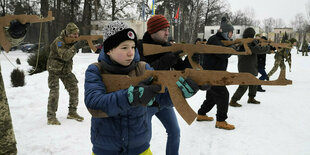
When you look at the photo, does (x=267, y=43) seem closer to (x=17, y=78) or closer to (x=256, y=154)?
(x=256, y=154)

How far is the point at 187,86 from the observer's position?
1.26 metres

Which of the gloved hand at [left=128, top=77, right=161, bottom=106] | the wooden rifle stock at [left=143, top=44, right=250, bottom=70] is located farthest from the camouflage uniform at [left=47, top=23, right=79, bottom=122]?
the gloved hand at [left=128, top=77, right=161, bottom=106]

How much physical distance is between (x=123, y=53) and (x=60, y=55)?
2.69 meters

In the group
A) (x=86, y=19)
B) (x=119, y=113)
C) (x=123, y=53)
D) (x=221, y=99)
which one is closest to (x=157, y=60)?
(x=123, y=53)

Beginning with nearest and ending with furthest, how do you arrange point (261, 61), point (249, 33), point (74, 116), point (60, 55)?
point (60, 55) < point (74, 116) < point (249, 33) < point (261, 61)

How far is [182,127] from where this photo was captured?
3852 mm

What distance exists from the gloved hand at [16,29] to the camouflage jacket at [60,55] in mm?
1447

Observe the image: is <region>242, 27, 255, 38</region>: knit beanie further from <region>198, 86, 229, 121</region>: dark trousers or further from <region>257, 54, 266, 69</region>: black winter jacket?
<region>257, 54, 266, 69</region>: black winter jacket

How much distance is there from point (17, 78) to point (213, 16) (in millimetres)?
38593

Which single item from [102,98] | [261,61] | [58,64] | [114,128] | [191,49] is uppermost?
[191,49]

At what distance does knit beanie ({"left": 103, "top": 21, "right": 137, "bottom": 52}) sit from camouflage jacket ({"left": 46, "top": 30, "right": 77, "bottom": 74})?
2506 millimetres

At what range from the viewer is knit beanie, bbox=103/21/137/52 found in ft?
4.68

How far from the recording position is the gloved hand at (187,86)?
1.25m

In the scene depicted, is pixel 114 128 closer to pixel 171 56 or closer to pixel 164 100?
pixel 164 100
